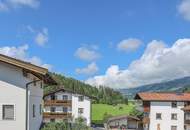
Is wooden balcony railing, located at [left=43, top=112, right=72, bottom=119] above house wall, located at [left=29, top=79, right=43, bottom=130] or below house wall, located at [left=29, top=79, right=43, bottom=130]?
below

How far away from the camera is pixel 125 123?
96938 mm

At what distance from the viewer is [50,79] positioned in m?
30.2

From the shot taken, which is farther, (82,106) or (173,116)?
(82,106)

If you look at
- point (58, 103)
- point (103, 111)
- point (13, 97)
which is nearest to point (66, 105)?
point (58, 103)

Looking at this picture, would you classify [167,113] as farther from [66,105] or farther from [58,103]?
[58,103]

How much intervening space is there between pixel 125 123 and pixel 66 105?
63.6 ft

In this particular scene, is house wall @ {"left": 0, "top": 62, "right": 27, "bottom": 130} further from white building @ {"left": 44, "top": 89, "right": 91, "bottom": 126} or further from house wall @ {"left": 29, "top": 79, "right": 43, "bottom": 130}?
white building @ {"left": 44, "top": 89, "right": 91, "bottom": 126}

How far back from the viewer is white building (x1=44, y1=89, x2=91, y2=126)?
266 ft

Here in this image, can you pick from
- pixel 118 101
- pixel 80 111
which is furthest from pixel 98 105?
pixel 80 111

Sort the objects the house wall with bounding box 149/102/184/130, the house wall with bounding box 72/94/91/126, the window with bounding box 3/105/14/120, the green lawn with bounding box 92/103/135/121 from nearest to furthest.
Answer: the window with bounding box 3/105/14/120 → the house wall with bounding box 149/102/184/130 → the house wall with bounding box 72/94/91/126 → the green lawn with bounding box 92/103/135/121

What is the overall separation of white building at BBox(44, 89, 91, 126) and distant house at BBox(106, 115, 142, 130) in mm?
11457

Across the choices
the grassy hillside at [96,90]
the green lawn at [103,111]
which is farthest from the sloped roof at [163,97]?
the grassy hillside at [96,90]

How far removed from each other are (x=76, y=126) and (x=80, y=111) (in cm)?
5701

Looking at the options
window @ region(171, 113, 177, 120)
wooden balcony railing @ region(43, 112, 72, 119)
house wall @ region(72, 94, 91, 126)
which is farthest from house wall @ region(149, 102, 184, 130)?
wooden balcony railing @ region(43, 112, 72, 119)
